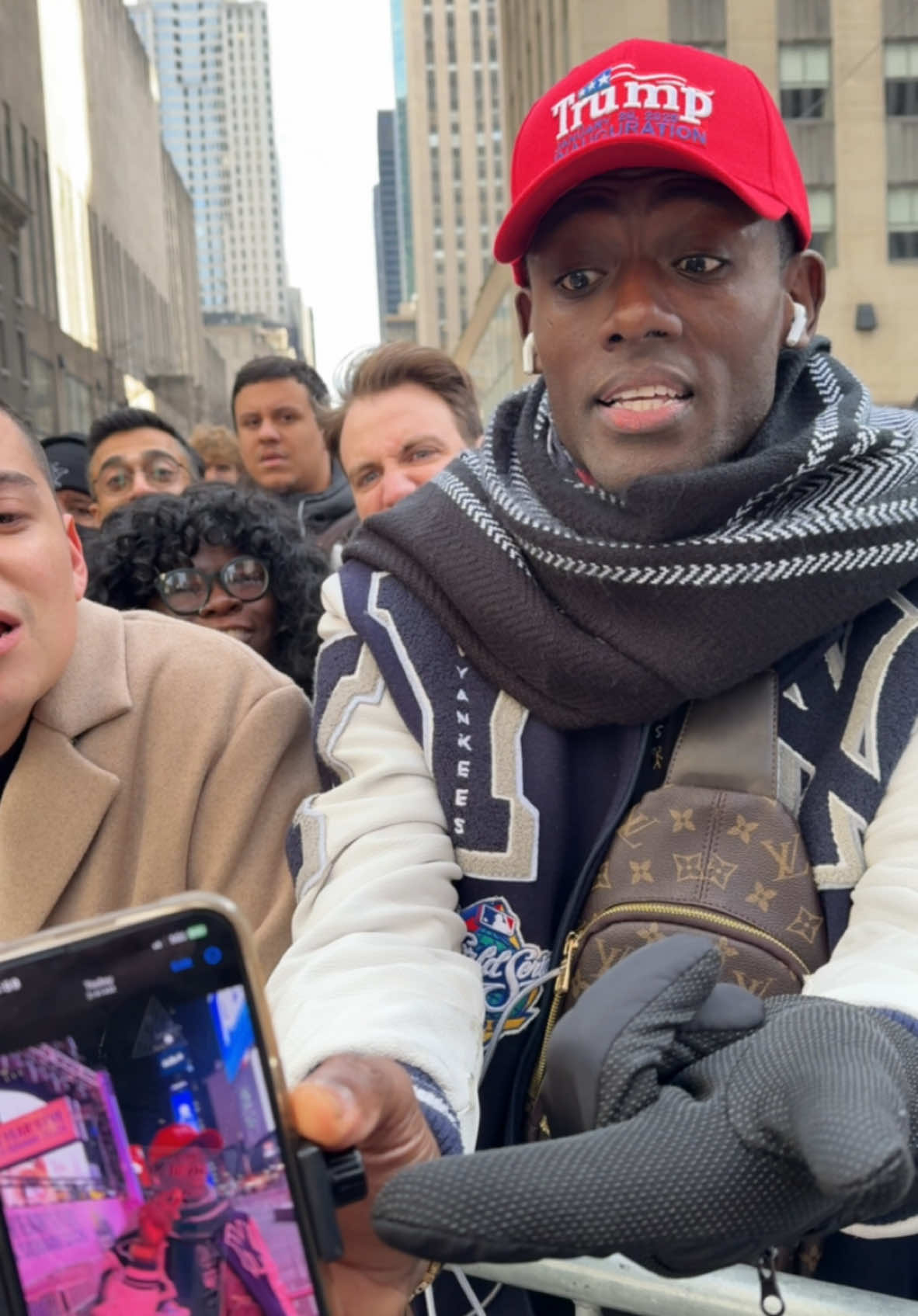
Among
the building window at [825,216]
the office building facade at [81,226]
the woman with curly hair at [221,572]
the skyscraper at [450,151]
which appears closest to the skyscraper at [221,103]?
the skyscraper at [450,151]

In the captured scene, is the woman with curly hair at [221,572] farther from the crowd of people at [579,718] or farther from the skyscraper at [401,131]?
the skyscraper at [401,131]

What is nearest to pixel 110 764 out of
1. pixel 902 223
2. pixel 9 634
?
pixel 9 634

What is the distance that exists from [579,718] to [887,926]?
1.56 feet

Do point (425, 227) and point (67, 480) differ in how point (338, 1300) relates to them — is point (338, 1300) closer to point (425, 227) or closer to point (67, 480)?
point (67, 480)

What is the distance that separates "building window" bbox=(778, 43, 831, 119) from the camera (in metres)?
33.4

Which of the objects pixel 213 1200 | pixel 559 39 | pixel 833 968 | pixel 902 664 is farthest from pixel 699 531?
pixel 559 39

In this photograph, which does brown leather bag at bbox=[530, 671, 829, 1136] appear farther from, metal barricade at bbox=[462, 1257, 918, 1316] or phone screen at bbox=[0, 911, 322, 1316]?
phone screen at bbox=[0, 911, 322, 1316]

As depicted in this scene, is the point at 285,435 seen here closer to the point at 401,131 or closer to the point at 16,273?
the point at 16,273

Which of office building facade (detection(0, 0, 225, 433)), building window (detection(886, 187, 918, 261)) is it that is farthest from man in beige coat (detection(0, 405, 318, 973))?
building window (detection(886, 187, 918, 261))

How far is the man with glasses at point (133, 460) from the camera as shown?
5387 mm

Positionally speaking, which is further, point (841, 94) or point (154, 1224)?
point (841, 94)

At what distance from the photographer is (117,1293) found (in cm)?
118

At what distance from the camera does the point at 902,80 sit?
109 ft

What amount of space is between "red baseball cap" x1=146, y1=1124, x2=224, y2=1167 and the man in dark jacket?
461cm
